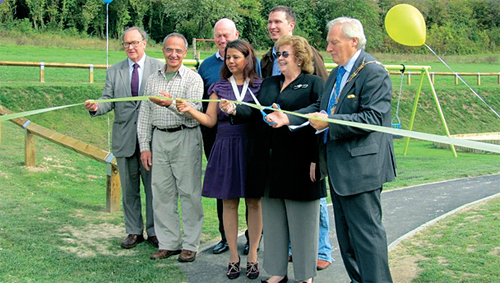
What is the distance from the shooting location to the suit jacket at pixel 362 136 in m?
4.53

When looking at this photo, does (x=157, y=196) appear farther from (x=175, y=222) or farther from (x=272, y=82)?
(x=272, y=82)

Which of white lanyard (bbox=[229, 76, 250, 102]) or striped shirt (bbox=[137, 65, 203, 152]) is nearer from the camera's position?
white lanyard (bbox=[229, 76, 250, 102])

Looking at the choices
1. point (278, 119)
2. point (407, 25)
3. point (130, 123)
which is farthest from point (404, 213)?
point (278, 119)

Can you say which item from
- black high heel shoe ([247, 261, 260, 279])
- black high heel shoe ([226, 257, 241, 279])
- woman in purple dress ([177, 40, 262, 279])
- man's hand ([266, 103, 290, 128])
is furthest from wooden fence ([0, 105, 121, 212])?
man's hand ([266, 103, 290, 128])

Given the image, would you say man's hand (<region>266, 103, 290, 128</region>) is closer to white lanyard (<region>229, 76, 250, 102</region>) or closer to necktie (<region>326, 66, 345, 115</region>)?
necktie (<region>326, 66, 345, 115</region>)

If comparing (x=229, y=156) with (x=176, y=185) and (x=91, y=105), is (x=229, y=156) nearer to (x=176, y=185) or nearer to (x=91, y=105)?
(x=176, y=185)

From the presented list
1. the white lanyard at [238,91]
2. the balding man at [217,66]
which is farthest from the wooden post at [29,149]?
the white lanyard at [238,91]

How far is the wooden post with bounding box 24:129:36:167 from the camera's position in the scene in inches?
424

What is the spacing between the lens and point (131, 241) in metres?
6.69

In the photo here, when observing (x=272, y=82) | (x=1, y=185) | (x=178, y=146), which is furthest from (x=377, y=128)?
(x=1, y=185)

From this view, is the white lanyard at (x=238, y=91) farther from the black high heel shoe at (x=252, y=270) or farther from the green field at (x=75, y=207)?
the green field at (x=75, y=207)

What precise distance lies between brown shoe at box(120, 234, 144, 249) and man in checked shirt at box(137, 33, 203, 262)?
1.39 ft

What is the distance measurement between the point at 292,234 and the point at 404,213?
350 centimetres

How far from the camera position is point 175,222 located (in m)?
6.42
